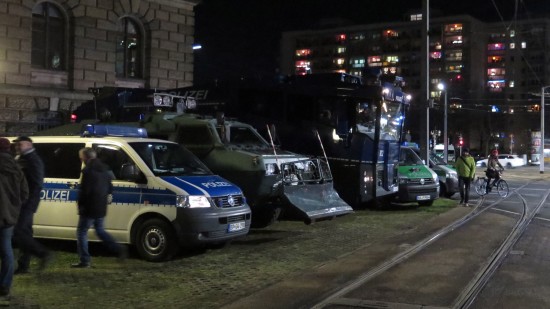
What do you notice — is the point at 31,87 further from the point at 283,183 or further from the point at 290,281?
the point at 290,281

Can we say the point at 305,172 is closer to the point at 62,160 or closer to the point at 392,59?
the point at 62,160

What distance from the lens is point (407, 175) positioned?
17219 mm

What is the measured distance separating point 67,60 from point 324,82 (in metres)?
10.6

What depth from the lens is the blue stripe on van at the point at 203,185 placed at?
29.1 ft

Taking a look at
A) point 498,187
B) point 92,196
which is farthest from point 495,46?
point 92,196

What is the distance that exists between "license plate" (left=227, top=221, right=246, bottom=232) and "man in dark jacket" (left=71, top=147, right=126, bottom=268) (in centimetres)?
194

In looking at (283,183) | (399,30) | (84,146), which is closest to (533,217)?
(283,183)

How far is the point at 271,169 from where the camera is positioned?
37.5 ft

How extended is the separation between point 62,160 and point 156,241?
2051 mm

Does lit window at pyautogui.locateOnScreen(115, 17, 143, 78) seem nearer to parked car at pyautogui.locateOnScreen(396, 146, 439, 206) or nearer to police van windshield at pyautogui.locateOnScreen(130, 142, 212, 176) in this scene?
parked car at pyautogui.locateOnScreen(396, 146, 439, 206)

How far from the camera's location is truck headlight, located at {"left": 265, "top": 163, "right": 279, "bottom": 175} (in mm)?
11328

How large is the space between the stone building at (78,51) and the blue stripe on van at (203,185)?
1246 centimetres

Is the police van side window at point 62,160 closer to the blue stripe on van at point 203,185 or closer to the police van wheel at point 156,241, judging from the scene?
the police van wheel at point 156,241

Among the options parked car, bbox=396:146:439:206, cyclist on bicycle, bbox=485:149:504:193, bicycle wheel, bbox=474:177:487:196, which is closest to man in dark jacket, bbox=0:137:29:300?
parked car, bbox=396:146:439:206
